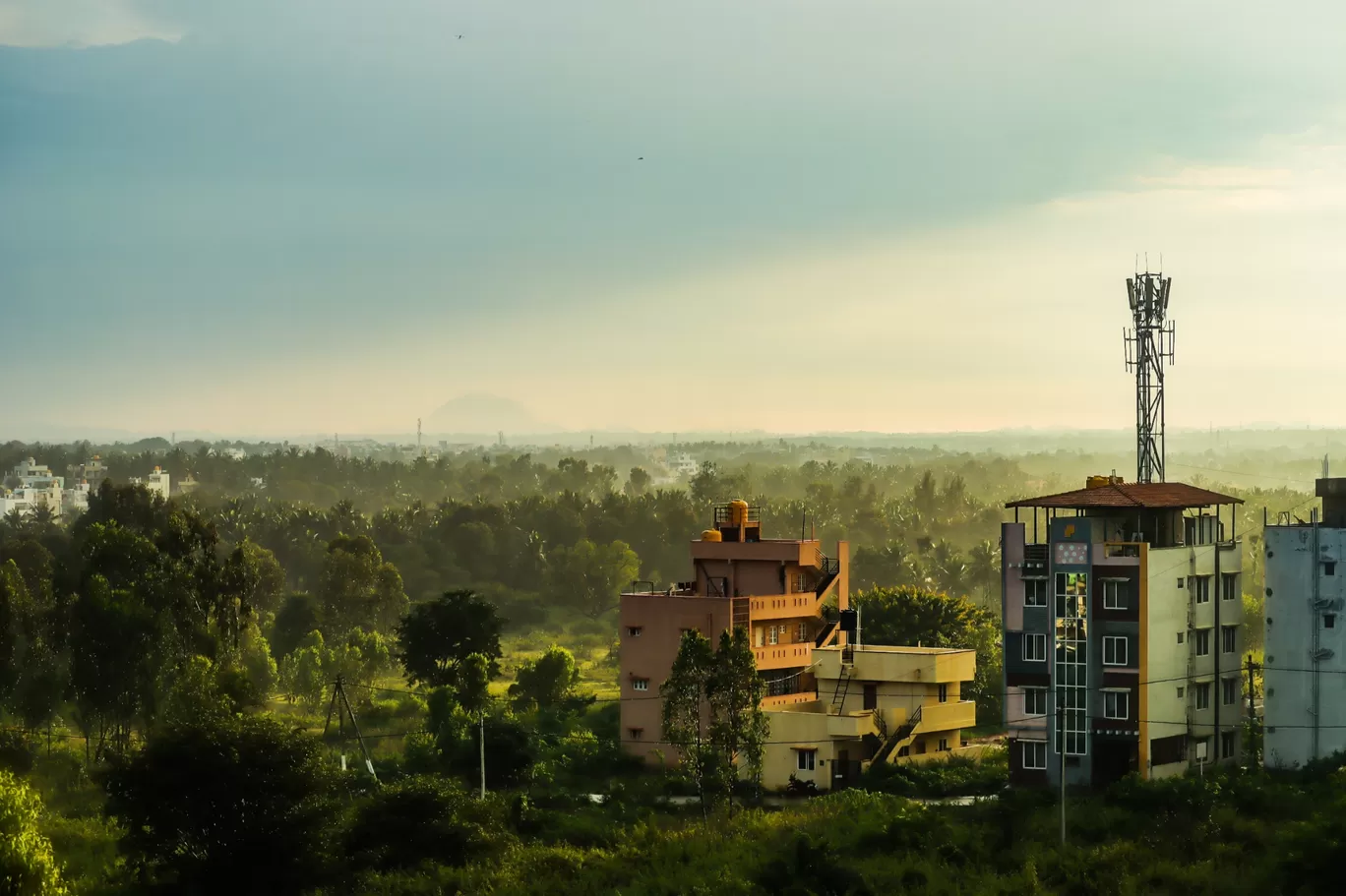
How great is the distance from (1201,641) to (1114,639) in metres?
3.41

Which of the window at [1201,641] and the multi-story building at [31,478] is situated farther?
the multi-story building at [31,478]

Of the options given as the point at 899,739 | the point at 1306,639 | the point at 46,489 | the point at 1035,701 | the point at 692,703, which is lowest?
the point at 899,739

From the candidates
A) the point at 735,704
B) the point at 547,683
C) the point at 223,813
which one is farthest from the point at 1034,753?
the point at 547,683

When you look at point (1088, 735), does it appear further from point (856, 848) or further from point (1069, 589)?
point (856, 848)

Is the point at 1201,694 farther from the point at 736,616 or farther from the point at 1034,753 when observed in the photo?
the point at 736,616

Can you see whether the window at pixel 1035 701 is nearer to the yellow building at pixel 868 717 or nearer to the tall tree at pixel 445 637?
the yellow building at pixel 868 717

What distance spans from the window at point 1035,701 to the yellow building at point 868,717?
532 centimetres

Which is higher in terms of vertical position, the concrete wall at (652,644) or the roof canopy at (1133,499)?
the roof canopy at (1133,499)

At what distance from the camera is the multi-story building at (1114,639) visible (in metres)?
43.5

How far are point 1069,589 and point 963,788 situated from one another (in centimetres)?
687

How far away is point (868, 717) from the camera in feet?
161

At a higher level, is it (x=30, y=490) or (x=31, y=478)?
(x=31, y=478)

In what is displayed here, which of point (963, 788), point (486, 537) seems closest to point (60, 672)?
point (963, 788)

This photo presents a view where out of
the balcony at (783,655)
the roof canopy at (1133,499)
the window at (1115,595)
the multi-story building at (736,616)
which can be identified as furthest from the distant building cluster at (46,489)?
the window at (1115,595)
